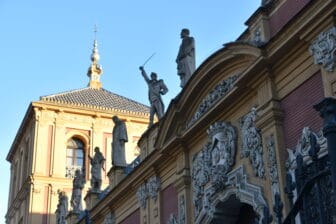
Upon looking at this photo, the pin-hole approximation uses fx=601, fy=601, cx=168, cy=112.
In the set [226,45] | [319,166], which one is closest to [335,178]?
[319,166]

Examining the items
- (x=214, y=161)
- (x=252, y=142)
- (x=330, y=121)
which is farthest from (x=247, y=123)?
(x=330, y=121)

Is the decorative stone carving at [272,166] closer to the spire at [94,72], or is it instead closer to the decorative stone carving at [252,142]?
the decorative stone carving at [252,142]

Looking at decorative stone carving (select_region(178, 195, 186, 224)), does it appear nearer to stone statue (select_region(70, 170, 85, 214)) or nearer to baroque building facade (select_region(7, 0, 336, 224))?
baroque building facade (select_region(7, 0, 336, 224))

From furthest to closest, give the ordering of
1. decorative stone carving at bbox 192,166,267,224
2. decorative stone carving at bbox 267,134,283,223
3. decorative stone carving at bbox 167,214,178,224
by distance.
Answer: decorative stone carving at bbox 167,214,178,224, decorative stone carving at bbox 192,166,267,224, decorative stone carving at bbox 267,134,283,223

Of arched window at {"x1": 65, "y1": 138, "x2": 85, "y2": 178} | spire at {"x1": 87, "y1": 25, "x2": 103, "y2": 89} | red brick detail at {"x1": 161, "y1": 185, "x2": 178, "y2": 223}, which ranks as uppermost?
spire at {"x1": 87, "y1": 25, "x2": 103, "y2": 89}

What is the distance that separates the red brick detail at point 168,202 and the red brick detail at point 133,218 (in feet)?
5.81

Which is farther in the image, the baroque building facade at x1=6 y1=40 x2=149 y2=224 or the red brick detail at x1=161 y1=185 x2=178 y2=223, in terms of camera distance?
the baroque building facade at x1=6 y1=40 x2=149 y2=224

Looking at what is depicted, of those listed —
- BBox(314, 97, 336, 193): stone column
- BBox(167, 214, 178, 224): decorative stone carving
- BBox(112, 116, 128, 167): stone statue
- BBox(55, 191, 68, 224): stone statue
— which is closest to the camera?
BBox(314, 97, 336, 193): stone column

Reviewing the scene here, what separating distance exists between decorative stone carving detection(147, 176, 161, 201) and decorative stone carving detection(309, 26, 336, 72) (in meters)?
7.33

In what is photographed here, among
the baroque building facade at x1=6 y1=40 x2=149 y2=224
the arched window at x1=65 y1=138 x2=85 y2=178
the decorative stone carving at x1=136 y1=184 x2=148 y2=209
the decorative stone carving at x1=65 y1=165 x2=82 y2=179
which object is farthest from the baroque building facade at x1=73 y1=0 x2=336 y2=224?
the arched window at x1=65 y1=138 x2=85 y2=178

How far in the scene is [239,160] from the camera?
13156 mm

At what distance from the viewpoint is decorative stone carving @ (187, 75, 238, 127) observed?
13.7 metres

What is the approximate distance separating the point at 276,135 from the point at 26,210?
68.6 feet

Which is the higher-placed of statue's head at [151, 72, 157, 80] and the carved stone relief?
statue's head at [151, 72, 157, 80]
